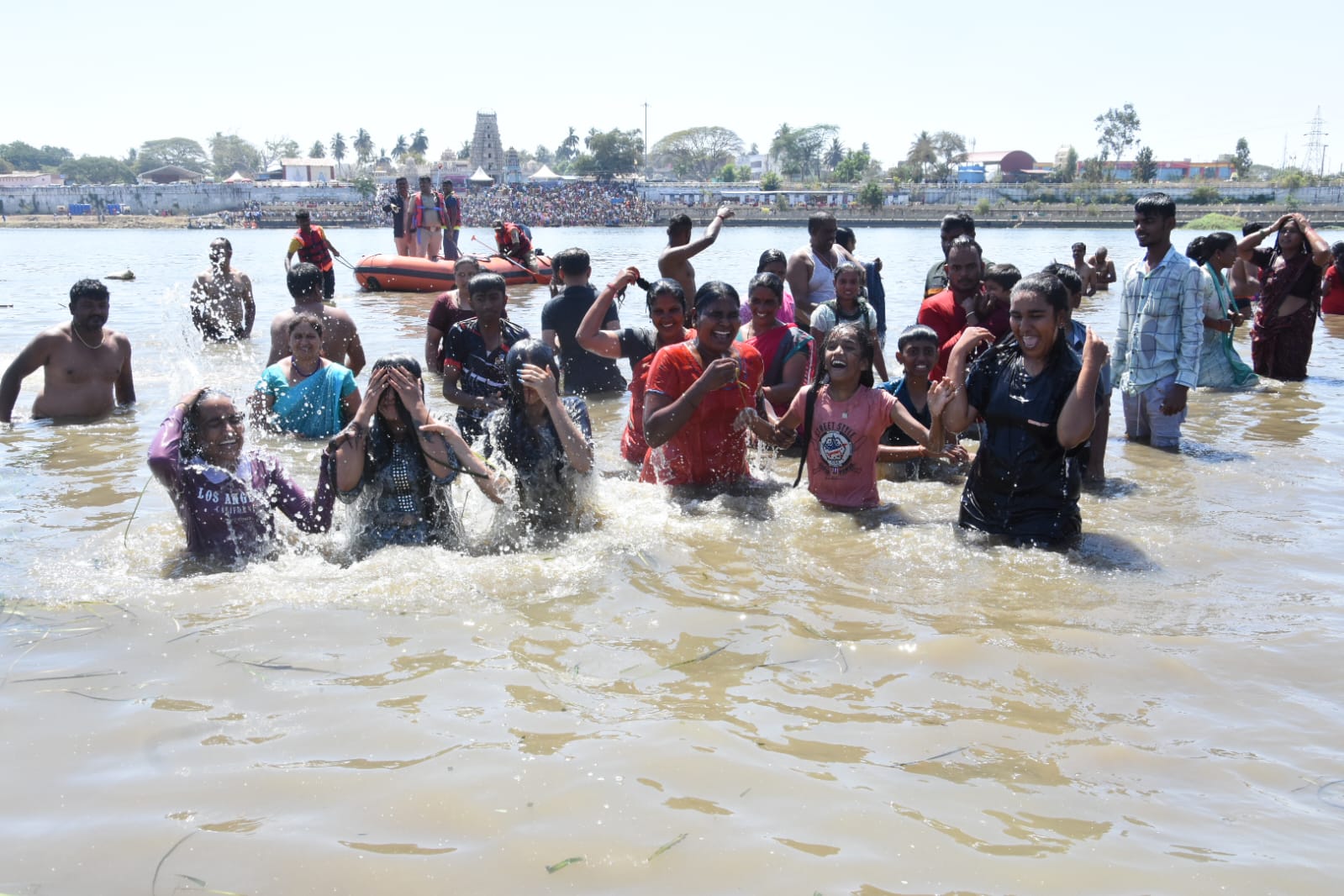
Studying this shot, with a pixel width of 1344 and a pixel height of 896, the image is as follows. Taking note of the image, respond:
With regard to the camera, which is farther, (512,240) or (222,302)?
(512,240)

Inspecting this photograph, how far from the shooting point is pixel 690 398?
523cm

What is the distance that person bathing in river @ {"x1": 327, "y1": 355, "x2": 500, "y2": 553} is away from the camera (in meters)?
4.72

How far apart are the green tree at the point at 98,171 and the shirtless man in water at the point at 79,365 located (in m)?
147

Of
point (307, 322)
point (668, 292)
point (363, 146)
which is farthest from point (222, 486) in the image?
point (363, 146)

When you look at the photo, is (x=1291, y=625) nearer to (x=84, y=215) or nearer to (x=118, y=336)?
(x=118, y=336)

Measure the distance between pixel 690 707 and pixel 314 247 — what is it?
13260mm

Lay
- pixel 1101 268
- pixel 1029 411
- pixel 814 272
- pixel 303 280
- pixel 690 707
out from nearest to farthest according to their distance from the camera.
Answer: pixel 690 707 < pixel 1029 411 < pixel 303 280 < pixel 814 272 < pixel 1101 268

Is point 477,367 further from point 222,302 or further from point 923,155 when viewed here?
point 923,155

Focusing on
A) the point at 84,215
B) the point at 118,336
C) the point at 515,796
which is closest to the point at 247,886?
the point at 515,796

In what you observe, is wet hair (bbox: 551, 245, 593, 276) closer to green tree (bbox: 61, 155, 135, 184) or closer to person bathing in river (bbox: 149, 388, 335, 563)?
person bathing in river (bbox: 149, 388, 335, 563)

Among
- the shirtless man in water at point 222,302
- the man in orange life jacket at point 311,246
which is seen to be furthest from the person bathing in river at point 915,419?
the man in orange life jacket at point 311,246

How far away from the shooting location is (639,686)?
12.5 feet

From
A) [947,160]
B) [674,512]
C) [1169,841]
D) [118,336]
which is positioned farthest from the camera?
[947,160]

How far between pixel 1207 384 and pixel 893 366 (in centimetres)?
316
